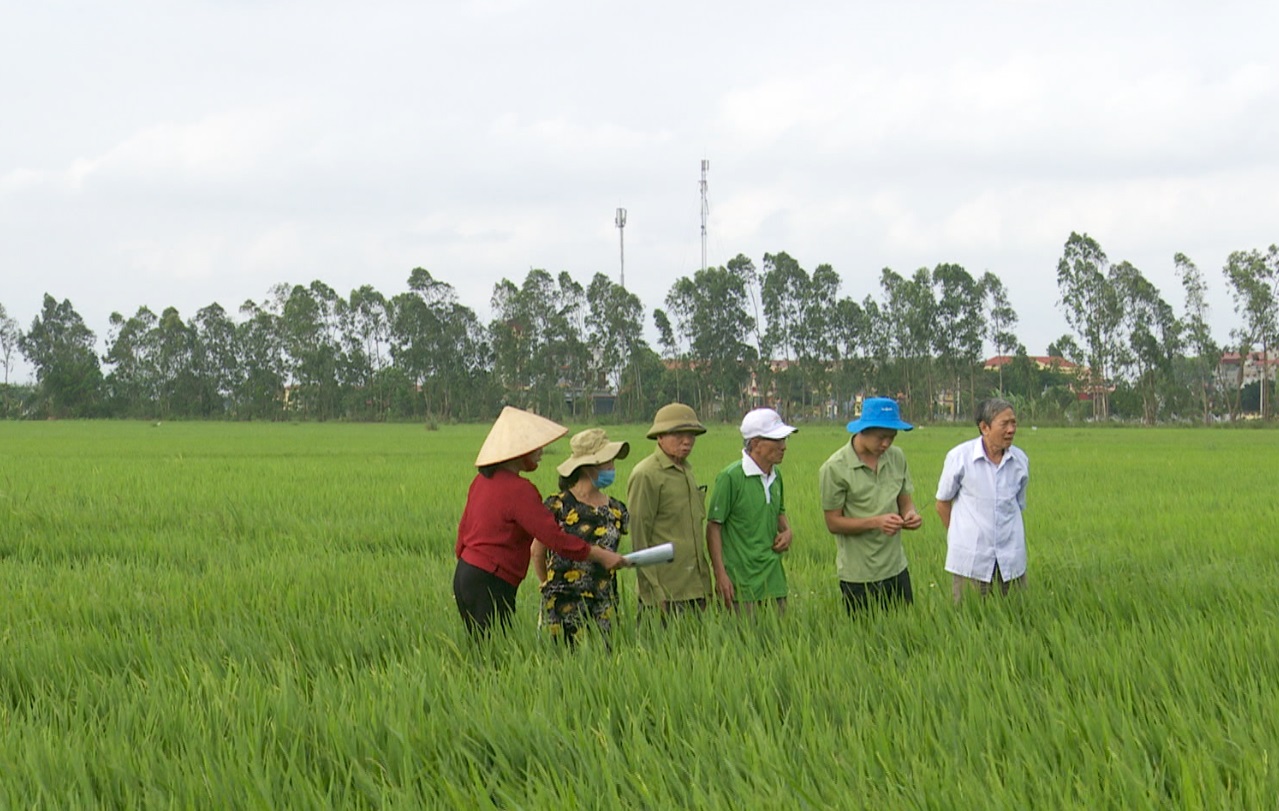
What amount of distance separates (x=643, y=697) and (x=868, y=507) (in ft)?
5.82

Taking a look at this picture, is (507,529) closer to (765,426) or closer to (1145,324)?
(765,426)

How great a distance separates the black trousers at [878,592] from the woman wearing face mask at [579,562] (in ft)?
3.70

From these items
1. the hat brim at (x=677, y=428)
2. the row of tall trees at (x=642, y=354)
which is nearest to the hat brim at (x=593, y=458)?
the hat brim at (x=677, y=428)

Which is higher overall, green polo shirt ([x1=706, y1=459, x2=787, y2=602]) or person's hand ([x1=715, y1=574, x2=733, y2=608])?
green polo shirt ([x1=706, y1=459, x2=787, y2=602])

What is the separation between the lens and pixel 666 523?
4.75 m

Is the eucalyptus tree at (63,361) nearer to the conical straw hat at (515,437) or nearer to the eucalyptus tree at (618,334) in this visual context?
the eucalyptus tree at (618,334)

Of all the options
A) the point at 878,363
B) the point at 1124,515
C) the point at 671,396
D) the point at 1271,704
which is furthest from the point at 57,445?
the point at 878,363

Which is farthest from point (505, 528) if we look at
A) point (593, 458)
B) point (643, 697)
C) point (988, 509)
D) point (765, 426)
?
point (988, 509)

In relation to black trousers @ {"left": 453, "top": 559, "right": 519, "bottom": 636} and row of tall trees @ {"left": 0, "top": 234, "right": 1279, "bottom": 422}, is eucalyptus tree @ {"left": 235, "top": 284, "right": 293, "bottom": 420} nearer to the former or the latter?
row of tall trees @ {"left": 0, "top": 234, "right": 1279, "bottom": 422}

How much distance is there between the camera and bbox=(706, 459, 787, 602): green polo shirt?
482cm

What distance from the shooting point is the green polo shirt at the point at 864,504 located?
4961 millimetres


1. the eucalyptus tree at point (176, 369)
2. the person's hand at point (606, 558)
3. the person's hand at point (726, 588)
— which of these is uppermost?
the eucalyptus tree at point (176, 369)

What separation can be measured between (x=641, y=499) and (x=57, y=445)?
28.9 meters

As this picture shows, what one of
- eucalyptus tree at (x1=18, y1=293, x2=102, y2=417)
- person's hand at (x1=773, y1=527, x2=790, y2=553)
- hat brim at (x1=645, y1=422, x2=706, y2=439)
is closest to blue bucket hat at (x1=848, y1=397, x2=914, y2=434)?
person's hand at (x1=773, y1=527, x2=790, y2=553)
